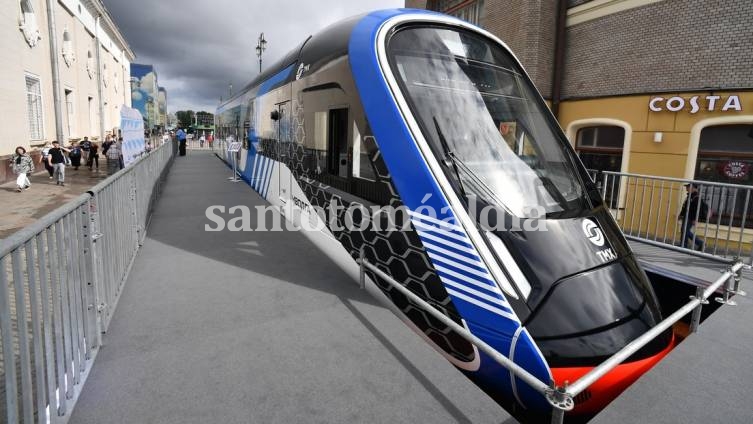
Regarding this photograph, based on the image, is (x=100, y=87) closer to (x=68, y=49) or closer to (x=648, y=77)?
(x=68, y=49)

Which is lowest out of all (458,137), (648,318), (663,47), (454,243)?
(648,318)

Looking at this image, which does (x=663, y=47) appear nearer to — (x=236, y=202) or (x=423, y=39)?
(x=423, y=39)

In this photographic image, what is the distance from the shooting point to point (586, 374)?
1.96 m

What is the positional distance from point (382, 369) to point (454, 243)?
98 cm

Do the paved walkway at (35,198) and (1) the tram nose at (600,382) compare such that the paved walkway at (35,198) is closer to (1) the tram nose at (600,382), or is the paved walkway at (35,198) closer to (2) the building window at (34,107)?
(2) the building window at (34,107)

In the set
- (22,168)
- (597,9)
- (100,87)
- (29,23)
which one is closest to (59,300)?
(597,9)

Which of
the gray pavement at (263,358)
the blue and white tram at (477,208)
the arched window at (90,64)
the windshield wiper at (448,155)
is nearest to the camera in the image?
the gray pavement at (263,358)

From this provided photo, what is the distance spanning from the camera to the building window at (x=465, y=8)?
15.0 metres

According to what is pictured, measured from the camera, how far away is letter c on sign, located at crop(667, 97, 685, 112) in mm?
9594

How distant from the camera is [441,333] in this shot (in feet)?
10.0

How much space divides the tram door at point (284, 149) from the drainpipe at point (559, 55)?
8.63 metres

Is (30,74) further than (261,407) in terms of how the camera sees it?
Yes

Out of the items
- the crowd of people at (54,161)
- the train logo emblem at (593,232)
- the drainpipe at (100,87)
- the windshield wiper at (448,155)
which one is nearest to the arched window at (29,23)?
the crowd of people at (54,161)

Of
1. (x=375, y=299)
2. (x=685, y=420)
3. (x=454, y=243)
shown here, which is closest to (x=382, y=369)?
(x=454, y=243)
